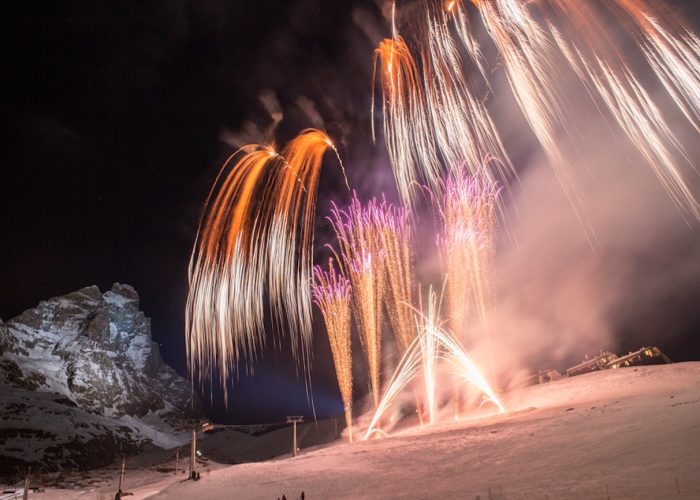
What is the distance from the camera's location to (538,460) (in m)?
22.2

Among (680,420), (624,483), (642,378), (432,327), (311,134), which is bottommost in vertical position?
(624,483)

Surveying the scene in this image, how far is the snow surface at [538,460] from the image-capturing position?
56.5 ft

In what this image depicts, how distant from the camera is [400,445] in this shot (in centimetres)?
3297

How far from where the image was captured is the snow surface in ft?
56.5

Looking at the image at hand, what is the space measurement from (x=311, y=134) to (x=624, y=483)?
68.3ft

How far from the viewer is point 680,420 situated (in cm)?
2216

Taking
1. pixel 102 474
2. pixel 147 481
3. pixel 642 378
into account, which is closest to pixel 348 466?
pixel 642 378

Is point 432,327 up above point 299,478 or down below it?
above

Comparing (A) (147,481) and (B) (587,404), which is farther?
(A) (147,481)

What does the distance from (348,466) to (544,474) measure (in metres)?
13.5

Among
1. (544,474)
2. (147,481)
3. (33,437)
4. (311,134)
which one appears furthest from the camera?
(33,437)

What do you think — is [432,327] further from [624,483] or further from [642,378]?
[624,483]

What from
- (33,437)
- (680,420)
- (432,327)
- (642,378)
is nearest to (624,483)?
(680,420)

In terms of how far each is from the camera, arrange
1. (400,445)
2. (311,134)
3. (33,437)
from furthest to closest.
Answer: (33,437) < (400,445) < (311,134)
